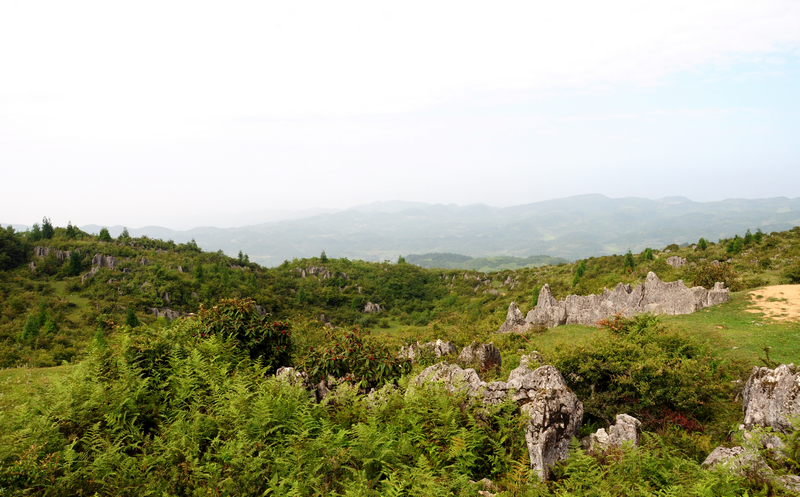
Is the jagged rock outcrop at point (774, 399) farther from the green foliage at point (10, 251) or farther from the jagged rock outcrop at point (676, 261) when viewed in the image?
the green foliage at point (10, 251)

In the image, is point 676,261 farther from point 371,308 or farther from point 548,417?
point 371,308

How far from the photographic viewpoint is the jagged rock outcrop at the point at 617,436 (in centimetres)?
605

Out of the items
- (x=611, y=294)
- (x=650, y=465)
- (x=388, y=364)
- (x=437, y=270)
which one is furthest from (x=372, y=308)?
(x=650, y=465)

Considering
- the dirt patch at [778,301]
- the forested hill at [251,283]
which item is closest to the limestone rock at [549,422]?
the forested hill at [251,283]

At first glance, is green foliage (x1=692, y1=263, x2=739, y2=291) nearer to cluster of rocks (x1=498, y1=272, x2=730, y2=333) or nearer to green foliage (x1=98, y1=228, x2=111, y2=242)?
cluster of rocks (x1=498, y1=272, x2=730, y2=333)

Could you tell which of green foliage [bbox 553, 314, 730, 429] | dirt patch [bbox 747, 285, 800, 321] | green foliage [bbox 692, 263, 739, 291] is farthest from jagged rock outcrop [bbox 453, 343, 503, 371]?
green foliage [bbox 692, 263, 739, 291]

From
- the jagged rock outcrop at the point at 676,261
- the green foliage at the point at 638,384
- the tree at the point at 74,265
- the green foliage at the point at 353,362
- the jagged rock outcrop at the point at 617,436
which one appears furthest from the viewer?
the tree at the point at 74,265

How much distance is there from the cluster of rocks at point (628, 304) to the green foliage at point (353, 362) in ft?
43.2

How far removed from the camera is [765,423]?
6.45 meters

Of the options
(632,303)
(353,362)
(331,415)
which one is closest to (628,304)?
(632,303)

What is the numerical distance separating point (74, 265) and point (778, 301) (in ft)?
201

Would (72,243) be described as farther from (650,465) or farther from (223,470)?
(650,465)

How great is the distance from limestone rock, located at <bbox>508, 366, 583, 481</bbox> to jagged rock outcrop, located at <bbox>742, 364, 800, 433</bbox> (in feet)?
11.2

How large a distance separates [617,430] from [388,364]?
4.78m
